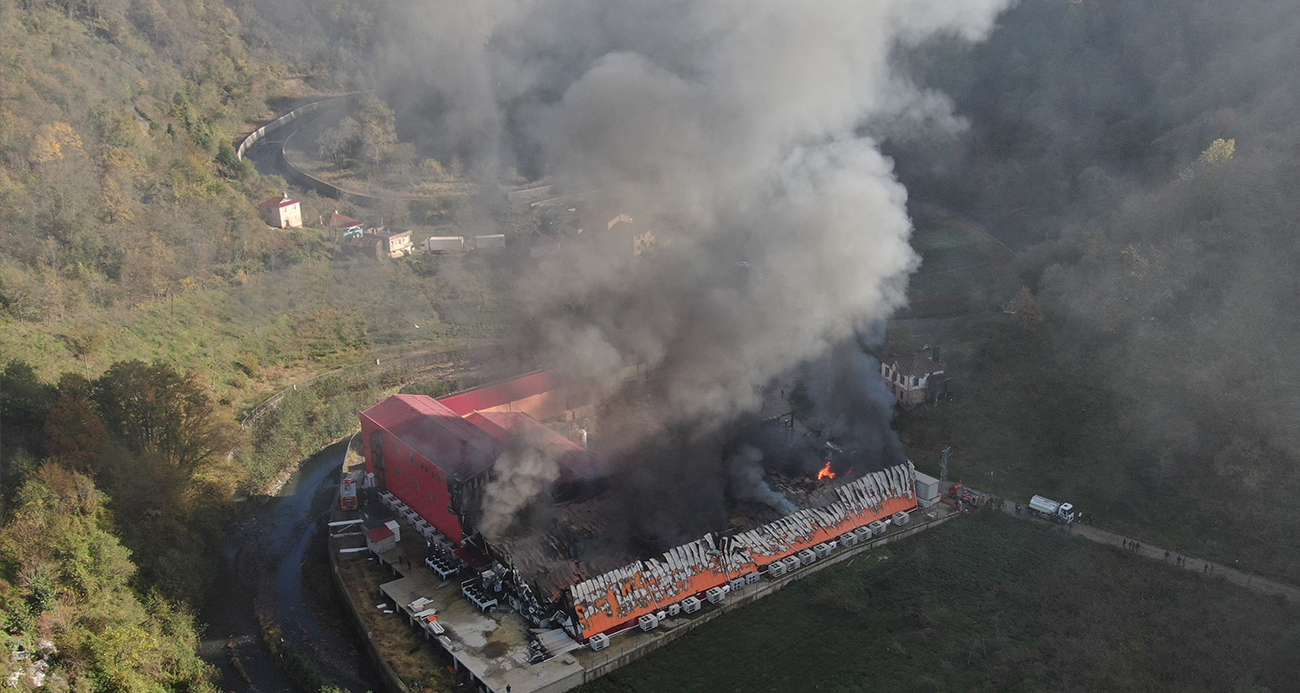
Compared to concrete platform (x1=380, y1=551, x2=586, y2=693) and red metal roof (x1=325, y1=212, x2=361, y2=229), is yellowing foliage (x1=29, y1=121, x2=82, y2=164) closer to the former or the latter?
red metal roof (x1=325, y1=212, x2=361, y2=229)

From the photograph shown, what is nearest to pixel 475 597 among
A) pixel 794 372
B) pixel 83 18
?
pixel 794 372

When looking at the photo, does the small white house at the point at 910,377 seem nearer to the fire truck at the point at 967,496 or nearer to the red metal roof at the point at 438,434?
the fire truck at the point at 967,496

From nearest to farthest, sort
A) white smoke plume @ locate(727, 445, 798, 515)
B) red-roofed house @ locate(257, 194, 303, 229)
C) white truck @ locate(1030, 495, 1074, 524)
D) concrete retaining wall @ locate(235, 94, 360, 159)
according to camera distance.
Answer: white smoke plume @ locate(727, 445, 798, 515) → white truck @ locate(1030, 495, 1074, 524) → red-roofed house @ locate(257, 194, 303, 229) → concrete retaining wall @ locate(235, 94, 360, 159)

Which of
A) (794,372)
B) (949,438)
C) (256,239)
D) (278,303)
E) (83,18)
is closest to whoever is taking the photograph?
(794,372)

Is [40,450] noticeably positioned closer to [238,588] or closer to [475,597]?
[238,588]

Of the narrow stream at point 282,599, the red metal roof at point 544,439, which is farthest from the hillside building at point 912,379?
the narrow stream at point 282,599

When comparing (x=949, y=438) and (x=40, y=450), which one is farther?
(x=949, y=438)

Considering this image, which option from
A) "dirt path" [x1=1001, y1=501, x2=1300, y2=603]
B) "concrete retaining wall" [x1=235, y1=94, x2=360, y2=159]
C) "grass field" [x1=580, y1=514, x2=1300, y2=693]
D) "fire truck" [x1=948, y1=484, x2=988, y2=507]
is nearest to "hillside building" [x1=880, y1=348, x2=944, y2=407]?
"fire truck" [x1=948, y1=484, x2=988, y2=507]
